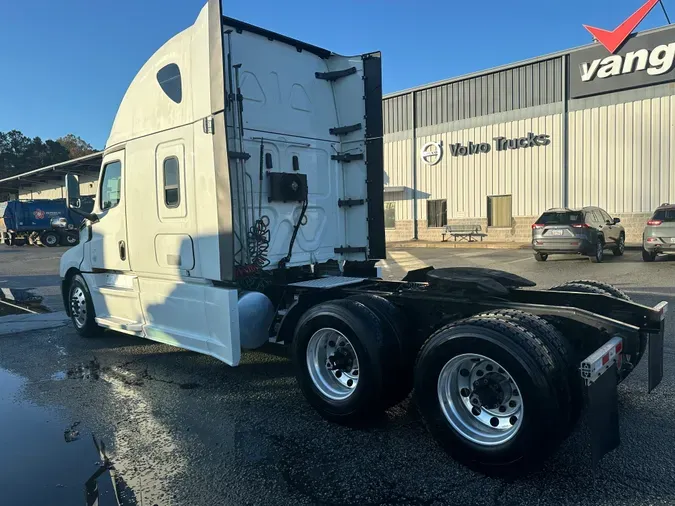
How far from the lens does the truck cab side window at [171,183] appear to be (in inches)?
224

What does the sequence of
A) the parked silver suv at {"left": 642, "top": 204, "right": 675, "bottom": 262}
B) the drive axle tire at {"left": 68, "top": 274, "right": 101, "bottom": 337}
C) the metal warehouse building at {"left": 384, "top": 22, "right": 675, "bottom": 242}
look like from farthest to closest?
the metal warehouse building at {"left": 384, "top": 22, "right": 675, "bottom": 242} → the parked silver suv at {"left": 642, "top": 204, "right": 675, "bottom": 262} → the drive axle tire at {"left": 68, "top": 274, "right": 101, "bottom": 337}

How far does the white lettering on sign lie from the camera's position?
19.9 meters

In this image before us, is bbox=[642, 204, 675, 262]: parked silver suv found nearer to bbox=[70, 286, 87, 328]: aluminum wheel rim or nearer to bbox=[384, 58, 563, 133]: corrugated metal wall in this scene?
bbox=[384, 58, 563, 133]: corrugated metal wall

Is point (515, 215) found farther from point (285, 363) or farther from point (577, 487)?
point (577, 487)

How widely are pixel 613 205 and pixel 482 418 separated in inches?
825

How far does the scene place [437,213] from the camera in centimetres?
2759

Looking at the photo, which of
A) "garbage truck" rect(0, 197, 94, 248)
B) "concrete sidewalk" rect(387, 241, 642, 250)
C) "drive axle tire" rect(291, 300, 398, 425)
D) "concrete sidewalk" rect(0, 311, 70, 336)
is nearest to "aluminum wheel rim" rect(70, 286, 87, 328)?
"concrete sidewalk" rect(0, 311, 70, 336)

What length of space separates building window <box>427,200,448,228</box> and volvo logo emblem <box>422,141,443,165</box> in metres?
2.11

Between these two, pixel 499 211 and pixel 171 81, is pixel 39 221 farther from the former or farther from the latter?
pixel 171 81

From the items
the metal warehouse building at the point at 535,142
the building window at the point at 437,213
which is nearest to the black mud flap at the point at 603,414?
the metal warehouse building at the point at 535,142

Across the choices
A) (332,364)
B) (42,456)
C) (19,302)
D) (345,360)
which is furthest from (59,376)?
(19,302)

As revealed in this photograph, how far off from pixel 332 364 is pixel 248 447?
96 cm

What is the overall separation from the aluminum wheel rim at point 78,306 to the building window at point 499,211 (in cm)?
2088

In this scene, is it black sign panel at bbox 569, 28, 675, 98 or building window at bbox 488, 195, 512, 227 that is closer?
black sign panel at bbox 569, 28, 675, 98
